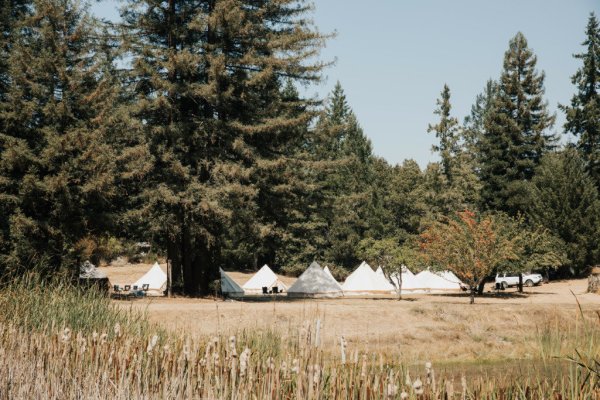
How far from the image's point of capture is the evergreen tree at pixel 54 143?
69.4 ft

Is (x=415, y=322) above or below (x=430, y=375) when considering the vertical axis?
below

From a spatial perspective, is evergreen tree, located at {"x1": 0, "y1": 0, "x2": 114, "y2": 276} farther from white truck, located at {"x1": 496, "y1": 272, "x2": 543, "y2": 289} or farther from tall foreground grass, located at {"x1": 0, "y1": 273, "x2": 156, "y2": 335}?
white truck, located at {"x1": 496, "y1": 272, "x2": 543, "y2": 289}

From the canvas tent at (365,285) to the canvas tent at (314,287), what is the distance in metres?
3.32

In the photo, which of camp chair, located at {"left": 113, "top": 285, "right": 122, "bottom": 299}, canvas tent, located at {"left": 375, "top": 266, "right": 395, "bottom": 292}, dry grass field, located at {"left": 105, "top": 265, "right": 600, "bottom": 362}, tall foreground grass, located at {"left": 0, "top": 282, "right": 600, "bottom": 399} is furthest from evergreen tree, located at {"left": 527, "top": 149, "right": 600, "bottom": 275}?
tall foreground grass, located at {"left": 0, "top": 282, "right": 600, "bottom": 399}

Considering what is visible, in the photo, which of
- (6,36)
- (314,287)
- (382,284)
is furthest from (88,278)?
(382,284)

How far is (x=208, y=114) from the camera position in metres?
26.3

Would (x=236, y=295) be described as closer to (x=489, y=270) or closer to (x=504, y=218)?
(x=489, y=270)

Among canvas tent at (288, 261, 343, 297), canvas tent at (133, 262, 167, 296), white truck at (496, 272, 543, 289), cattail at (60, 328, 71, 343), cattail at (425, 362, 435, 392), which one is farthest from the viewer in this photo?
white truck at (496, 272, 543, 289)

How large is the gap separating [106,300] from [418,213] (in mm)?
50645

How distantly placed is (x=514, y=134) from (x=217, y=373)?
182 ft

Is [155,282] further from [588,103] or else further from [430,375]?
[588,103]

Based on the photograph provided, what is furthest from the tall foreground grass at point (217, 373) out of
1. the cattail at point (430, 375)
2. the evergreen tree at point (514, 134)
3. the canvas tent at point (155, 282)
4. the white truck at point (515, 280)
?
the evergreen tree at point (514, 134)

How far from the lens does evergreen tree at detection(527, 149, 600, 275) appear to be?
146ft

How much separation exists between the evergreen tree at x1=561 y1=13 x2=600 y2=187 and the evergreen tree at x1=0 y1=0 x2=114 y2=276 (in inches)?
1858
